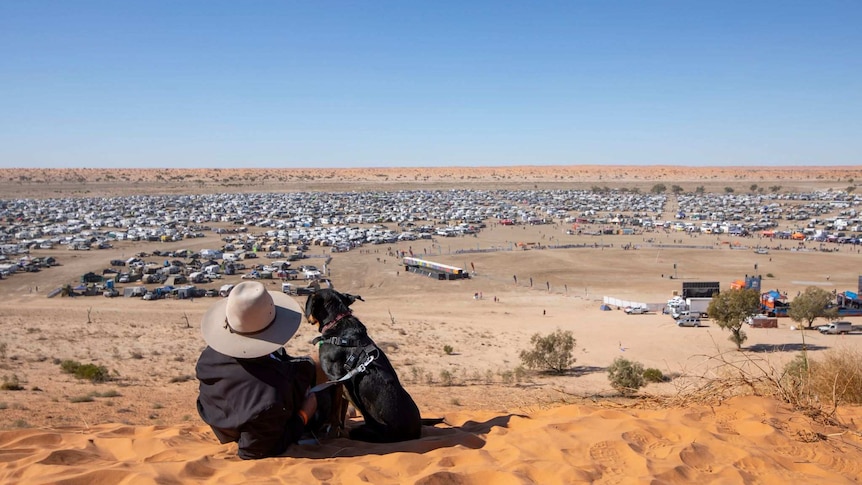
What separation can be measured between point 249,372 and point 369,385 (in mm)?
975

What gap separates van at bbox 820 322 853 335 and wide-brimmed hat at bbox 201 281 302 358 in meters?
31.1

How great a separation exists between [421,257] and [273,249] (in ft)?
43.7

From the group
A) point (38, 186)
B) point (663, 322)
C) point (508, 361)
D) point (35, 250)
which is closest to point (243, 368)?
point (508, 361)

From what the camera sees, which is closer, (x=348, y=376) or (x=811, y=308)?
(x=348, y=376)

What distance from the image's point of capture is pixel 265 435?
168 inches

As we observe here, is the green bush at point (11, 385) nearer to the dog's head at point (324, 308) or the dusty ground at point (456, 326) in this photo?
the dusty ground at point (456, 326)

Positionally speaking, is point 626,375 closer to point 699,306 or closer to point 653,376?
point 653,376

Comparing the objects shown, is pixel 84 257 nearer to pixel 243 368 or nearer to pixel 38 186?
pixel 243 368

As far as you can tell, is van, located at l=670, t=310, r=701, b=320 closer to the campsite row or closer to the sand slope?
the sand slope

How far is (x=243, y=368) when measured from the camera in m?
4.17

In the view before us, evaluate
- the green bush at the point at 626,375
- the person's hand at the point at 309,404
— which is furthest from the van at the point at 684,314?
the person's hand at the point at 309,404


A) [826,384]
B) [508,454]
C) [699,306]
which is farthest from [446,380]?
[699,306]

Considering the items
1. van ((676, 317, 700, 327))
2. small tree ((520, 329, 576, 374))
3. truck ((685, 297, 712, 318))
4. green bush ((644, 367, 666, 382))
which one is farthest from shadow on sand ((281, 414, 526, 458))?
truck ((685, 297, 712, 318))

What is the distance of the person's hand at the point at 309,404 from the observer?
4535mm
